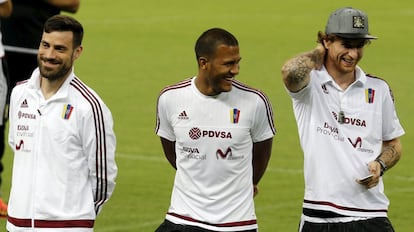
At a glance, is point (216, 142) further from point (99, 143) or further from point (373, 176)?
point (373, 176)

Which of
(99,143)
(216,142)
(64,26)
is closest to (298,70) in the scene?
(216,142)

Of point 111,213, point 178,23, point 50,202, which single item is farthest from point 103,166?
point 178,23

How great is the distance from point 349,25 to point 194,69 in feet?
42.8

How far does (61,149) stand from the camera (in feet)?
27.2

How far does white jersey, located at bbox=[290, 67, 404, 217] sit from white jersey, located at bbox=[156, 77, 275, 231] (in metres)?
0.33

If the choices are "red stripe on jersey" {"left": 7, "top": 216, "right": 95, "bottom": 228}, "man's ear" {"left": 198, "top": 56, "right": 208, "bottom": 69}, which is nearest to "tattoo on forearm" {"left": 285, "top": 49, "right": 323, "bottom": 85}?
"man's ear" {"left": 198, "top": 56, "right": 208, "bottom": 69}

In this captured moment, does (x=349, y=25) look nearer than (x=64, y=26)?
No

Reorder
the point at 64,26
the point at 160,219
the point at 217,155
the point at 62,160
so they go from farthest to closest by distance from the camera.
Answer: the point at 160,219 < the point at 217,155 < the point at 64,26 < the point at 62,160

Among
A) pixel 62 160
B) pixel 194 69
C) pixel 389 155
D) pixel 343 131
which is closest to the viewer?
pixel 62 160

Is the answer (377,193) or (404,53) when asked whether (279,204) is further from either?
(404,53)

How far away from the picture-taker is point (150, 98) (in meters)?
19.5

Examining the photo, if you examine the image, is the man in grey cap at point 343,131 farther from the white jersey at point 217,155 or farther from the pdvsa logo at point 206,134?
the pdvsa logo at point 206,134

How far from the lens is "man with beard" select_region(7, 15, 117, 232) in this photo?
327 inches

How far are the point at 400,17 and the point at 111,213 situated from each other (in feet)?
54.9
